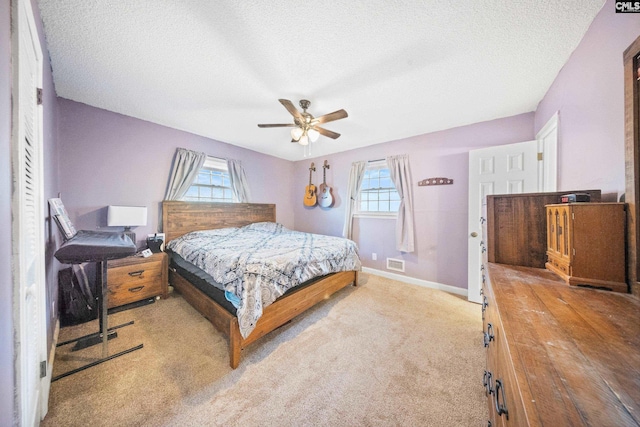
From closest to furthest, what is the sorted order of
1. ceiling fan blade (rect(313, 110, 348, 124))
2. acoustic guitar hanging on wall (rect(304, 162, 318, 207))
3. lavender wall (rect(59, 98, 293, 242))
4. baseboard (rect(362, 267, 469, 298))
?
1. ceiling fan blade (rect(313, 110, 348, 124))
2. lavender wall (rect(59, 98, 293, 242))
3. baseboard (rect(362, 267, 469, 298))
4. acoustic guitar hanging on wall (rect(304, 162, 318, 207))

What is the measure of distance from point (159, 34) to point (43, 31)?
80 centimetres

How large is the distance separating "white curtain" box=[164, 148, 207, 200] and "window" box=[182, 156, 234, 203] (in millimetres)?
173

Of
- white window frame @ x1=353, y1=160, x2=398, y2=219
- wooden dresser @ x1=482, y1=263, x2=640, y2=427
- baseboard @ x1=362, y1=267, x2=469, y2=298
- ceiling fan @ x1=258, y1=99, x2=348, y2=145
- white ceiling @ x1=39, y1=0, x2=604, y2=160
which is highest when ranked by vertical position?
white ceiling @ x1=39, y1=0, x2=604, y2=160

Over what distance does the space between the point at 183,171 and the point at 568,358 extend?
4.01 meters

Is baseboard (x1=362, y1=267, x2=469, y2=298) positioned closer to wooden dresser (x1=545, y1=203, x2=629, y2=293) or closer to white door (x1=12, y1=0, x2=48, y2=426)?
wooden dresser (x1=545, y1=203, x2=629, y2=293)

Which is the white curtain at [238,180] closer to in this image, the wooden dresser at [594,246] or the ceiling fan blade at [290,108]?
the ceiling fan blade at [290,108]

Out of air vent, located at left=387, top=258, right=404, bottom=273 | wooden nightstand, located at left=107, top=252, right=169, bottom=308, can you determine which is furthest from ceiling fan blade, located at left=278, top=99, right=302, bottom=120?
air vent, located at left=387, top=258, right=404, bottom=273

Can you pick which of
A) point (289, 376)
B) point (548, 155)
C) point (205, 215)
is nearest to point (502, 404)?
point (289, 376)

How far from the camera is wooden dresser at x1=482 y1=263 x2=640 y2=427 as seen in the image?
37cm

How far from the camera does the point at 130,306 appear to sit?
8.11 ft

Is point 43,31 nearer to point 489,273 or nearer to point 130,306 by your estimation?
point 130,306

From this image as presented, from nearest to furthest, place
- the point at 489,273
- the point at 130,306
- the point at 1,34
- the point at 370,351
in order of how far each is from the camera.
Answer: the point at 1,34, the point at 489,273, the point at 370,351, the point at 130,306

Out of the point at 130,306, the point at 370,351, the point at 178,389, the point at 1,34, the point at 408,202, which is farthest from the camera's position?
the point at 408,202

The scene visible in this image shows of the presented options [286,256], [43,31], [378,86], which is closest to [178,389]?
[286,256]
